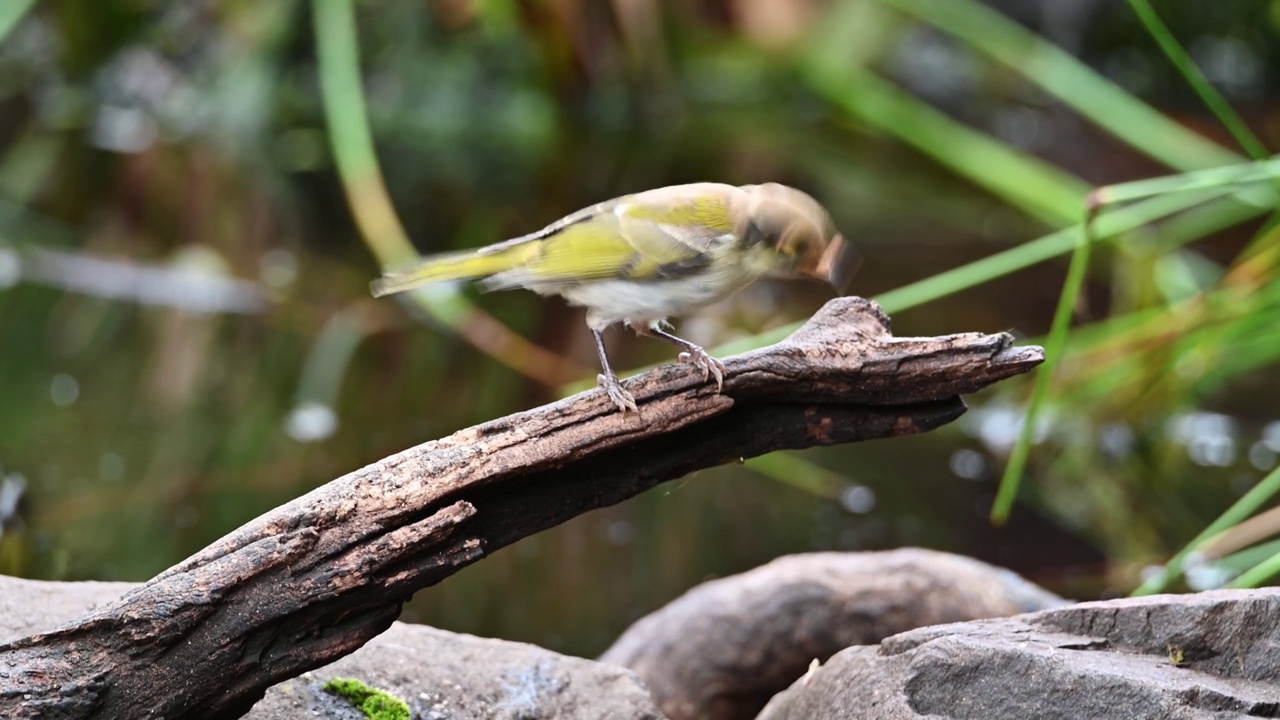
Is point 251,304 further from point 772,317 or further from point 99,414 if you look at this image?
point 772,317

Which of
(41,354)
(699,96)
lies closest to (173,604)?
(41,354)

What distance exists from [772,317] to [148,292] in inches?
108

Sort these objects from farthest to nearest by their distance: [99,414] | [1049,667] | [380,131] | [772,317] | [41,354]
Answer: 1. [380,131]
2. [772,317]
3. [41,354]
4. [99,414]
5. [1049,667]

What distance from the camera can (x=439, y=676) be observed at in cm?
227

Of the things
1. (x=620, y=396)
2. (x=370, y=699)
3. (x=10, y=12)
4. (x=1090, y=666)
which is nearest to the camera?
(x=1090, y=666)

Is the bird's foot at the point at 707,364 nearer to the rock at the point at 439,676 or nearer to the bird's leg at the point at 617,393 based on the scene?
the bird's leg at the point at 617,393

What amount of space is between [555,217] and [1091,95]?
2742 mm

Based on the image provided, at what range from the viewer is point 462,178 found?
8203 mm

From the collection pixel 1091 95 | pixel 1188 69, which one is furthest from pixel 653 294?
pixel 1091 95

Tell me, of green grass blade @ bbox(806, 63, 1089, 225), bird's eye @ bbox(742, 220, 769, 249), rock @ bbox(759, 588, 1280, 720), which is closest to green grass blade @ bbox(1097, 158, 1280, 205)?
bird's eye @ bbox(742, 220, 769, 249)

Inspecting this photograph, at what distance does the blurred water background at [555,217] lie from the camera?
12.0 ft

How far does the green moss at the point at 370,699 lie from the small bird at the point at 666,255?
24.4 inches

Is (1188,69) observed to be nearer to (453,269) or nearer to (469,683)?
(453,269)

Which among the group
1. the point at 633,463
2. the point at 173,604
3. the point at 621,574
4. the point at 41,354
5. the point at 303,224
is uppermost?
the point at 303,224
